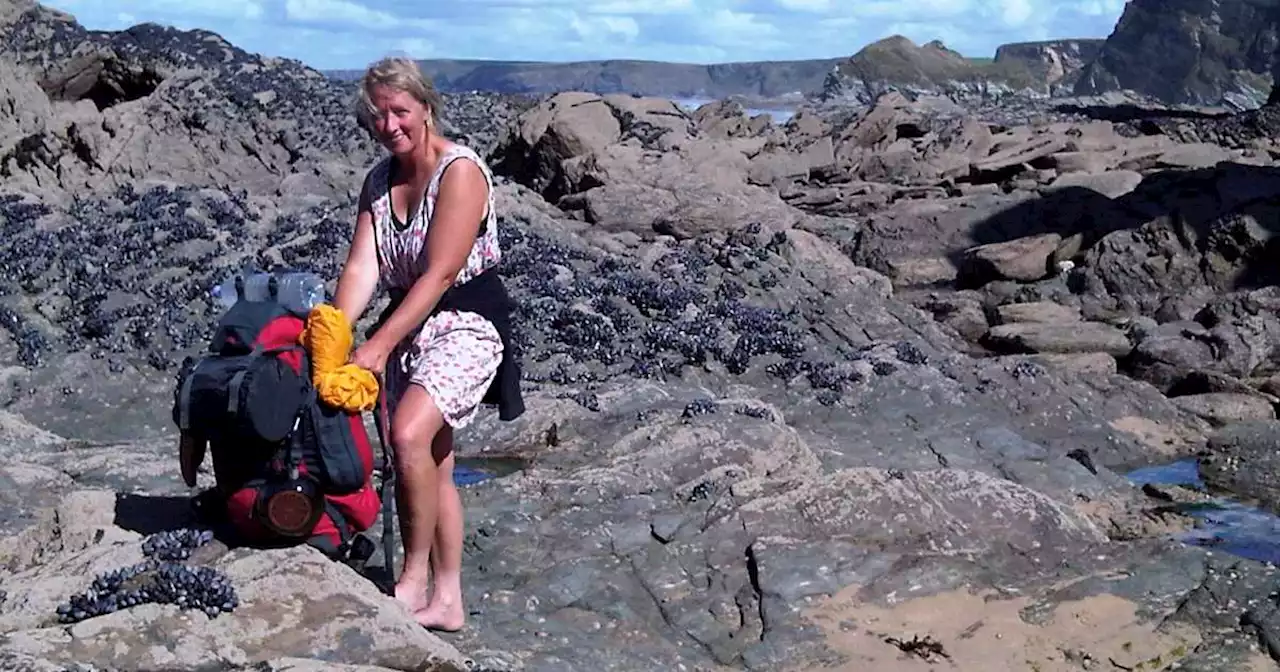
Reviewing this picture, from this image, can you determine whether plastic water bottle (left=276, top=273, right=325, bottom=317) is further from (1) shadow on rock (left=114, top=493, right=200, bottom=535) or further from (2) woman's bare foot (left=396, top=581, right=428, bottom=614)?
(2) woman's bare foot (left=396, top=581, right=428, bottom=614)

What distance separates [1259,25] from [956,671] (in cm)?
10571

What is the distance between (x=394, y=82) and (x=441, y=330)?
3.09 feet

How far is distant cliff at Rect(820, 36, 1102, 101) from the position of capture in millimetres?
113062

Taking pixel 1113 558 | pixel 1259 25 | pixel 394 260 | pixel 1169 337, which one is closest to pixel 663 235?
pixel 1169 337

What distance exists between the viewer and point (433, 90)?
214 inches

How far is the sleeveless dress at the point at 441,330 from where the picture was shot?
17.7 ft

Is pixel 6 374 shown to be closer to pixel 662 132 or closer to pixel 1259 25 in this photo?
pixel 662 132

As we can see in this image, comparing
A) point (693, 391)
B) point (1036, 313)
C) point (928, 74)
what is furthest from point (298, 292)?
point (928, 74)

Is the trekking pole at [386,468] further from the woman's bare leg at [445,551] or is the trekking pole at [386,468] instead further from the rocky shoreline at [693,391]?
the rocky shoreline at [693,391]

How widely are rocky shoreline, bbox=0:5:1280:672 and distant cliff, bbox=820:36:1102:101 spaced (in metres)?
82.1

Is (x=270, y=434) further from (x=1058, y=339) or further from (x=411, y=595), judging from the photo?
(x=1058, y=339)

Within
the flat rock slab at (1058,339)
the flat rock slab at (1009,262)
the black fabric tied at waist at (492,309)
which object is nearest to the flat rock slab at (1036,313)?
the flat rock slab at (1058,339)

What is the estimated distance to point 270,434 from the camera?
5.14 metres

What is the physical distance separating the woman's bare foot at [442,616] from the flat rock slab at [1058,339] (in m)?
12.9
